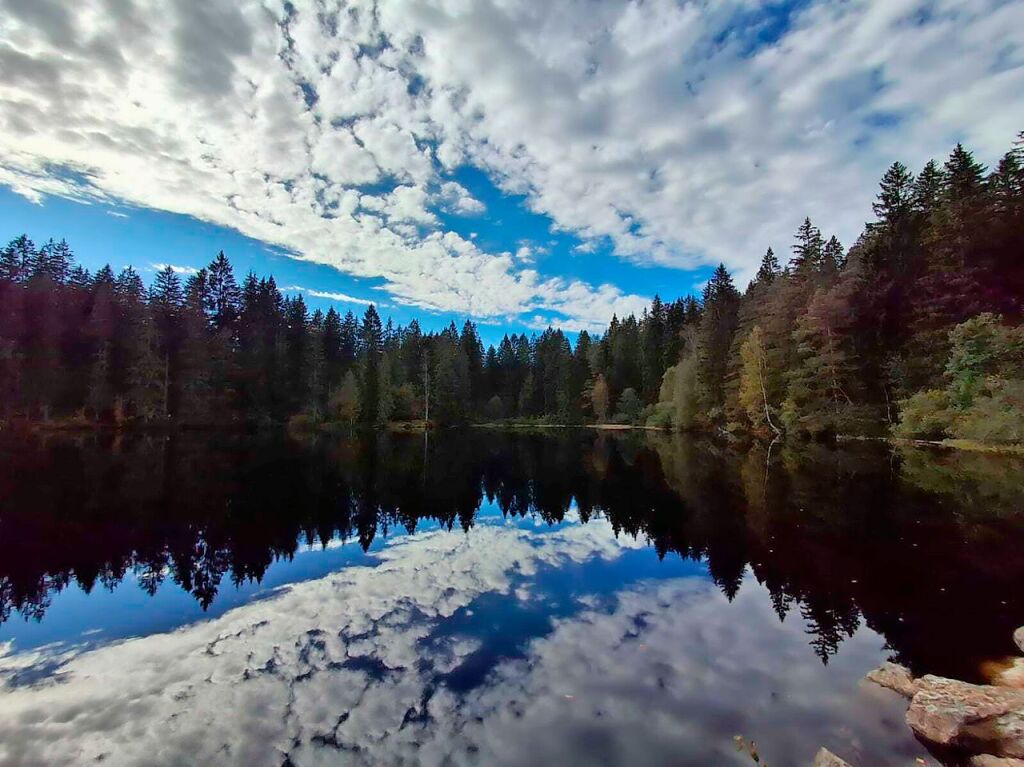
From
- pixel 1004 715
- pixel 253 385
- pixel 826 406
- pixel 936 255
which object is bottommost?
→ pixel 1004 715

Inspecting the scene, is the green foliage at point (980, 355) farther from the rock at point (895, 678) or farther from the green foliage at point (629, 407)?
the green foliage at point (629, 407)

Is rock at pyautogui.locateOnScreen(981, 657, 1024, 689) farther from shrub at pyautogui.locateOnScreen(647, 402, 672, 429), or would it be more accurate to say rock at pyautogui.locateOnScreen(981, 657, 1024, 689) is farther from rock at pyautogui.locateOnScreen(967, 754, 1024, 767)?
shrub at pyautogui.locateOnScreen(647, 402, 672, 429)

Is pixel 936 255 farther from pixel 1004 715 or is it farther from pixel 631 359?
pixel 631 359

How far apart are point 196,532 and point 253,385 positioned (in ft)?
178

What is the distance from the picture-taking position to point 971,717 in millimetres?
4637

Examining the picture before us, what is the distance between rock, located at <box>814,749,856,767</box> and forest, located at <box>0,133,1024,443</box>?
89.6 feet

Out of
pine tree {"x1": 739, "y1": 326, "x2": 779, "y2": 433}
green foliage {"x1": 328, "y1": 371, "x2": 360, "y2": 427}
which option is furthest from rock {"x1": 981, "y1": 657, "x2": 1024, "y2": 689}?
green foliage {"x1": 328, "y1": 371, "x2": 360, "y2": 427}

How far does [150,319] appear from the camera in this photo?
5141 cm

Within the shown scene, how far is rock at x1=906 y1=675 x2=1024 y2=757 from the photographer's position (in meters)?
4.42

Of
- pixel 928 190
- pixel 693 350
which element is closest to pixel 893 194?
pixel 928 190

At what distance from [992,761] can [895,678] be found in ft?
5.43

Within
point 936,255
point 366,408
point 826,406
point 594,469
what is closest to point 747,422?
point 826,406

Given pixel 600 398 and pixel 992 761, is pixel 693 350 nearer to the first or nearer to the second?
pixel 600 398

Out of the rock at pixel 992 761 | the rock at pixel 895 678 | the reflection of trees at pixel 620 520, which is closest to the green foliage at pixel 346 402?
the reflection of trees at pixel 620 520
